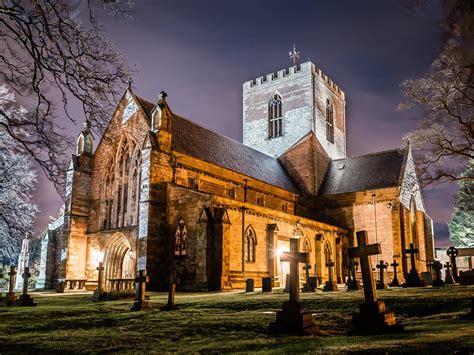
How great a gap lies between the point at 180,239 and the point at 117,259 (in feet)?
19.1

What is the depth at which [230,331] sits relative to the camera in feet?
27.4

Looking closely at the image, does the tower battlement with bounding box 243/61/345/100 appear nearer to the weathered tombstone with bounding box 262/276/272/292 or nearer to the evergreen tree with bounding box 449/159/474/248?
the evergreen tree with bounding box 449/159/474/248

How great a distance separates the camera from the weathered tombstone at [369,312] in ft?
25.4

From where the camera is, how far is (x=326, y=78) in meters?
51.9

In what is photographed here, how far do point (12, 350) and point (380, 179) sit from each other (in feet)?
126

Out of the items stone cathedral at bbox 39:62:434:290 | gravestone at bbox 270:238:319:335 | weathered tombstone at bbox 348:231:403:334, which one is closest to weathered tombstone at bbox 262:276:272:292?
stone cathedral at bbox 39:62:434:290

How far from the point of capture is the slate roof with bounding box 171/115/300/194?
3159 cm

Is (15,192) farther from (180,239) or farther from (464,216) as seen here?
(464,216)

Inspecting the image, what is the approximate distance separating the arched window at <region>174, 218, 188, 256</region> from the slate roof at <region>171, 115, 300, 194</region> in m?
5.61

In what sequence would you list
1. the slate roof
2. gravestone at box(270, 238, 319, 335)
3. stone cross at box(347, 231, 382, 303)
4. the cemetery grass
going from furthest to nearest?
the slate roof
stone cross at box(347, 231, 382, 303)
gravestone at box(270, 238, 319, 335)
the cemetery grass

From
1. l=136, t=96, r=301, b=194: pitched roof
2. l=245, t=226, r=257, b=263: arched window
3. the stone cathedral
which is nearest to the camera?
the stone cathedral

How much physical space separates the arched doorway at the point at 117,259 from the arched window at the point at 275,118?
83.7ft

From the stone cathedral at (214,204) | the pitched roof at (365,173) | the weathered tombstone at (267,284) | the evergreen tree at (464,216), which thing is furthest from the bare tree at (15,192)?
the evergreen tree at (464,216)

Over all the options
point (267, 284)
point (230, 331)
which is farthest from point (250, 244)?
point (230, 331)
